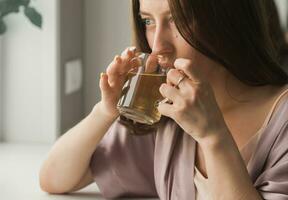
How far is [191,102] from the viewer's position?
994 millimetres

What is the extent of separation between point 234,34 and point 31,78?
0.86 m

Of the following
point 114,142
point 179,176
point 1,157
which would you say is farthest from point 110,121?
point 1,157

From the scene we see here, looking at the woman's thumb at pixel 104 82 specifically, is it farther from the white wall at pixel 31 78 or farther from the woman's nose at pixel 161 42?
the white wall at pixel 31 78

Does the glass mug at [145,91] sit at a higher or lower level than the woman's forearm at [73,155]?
higher

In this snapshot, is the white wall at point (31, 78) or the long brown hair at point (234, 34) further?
the white wall at point (31, 78)

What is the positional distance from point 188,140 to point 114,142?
189 millimetres

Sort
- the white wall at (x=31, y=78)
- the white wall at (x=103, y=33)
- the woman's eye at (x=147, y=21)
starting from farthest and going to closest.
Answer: the white wall at (x=103, y=33) → the white wall at (x=31, y=78) → the woman's eye at (x=147, y=21)

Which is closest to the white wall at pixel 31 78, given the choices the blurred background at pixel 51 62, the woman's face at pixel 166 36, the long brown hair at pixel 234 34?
the blurred background at pixel 51 62

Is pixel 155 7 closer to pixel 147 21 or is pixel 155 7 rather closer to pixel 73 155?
pixel 147 21

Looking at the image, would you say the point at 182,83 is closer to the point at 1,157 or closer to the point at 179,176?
the point at 179,176

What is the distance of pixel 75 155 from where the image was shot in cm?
134

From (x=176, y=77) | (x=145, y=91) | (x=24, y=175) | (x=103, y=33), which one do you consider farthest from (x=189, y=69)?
(x=103, y=33)

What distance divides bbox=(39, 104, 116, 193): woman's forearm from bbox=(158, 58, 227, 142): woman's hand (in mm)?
322

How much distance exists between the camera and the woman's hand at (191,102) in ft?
3.24
